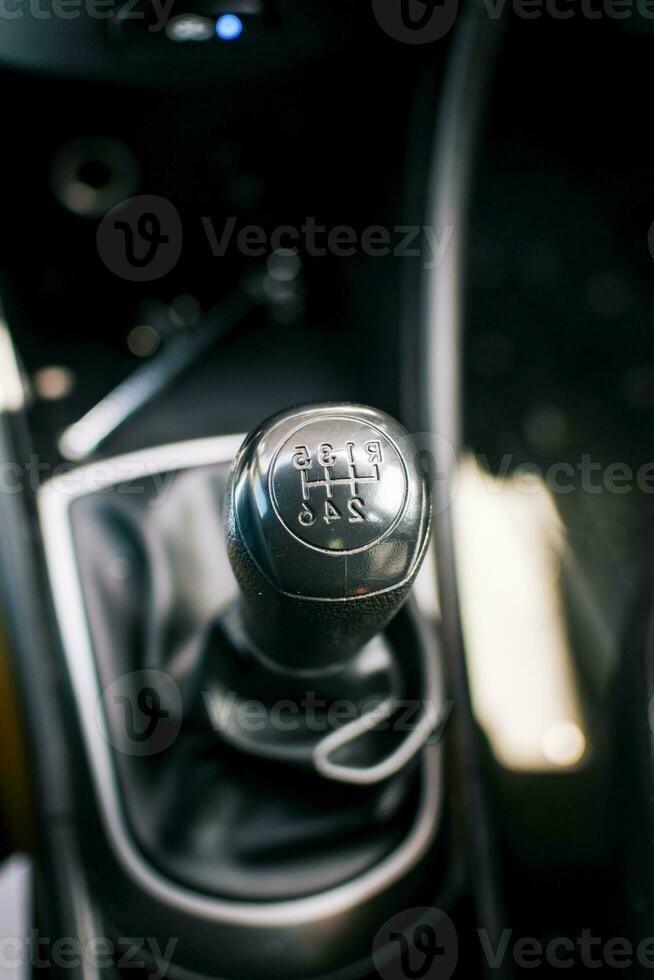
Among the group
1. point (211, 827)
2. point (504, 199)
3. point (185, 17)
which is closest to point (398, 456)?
point (211, 827)

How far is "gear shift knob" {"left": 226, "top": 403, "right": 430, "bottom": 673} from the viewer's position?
356mm

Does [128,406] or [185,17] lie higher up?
[185,17]

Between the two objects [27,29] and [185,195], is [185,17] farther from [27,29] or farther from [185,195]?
[185,195]

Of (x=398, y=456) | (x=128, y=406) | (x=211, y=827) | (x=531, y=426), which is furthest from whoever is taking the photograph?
(x=531, y=426)

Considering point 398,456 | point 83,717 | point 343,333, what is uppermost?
point 343,333

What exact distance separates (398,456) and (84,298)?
0.78 metres

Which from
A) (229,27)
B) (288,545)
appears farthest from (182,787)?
(229,27)

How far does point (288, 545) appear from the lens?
14.3 inches

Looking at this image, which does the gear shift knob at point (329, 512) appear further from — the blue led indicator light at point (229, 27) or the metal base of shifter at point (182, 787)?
the blue led indicator light at point (229, 27)

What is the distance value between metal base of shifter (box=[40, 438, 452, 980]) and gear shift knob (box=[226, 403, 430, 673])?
0.70 feet

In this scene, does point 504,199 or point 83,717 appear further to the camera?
point 504,199

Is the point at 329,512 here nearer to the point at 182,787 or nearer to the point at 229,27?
the point at 182,787

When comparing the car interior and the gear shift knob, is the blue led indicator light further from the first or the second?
the gear shift knob

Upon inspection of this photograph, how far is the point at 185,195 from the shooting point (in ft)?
3.33
